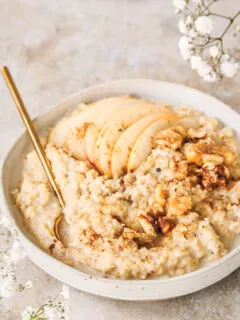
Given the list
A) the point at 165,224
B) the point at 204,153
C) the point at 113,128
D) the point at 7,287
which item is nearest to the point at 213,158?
the point at 204,153

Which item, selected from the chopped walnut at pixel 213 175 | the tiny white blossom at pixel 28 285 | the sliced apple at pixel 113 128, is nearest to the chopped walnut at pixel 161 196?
the chopped walnut at pixel 213 175

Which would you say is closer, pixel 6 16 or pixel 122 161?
pixel 122 161

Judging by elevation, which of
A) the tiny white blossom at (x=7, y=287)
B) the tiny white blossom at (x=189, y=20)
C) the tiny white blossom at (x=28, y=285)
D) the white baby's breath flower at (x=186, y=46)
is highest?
the tiny white blossom at (x=189, y=20)

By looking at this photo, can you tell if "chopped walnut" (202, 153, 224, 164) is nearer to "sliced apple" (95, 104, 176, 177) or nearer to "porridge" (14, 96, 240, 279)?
"porridge" (14, 96, 240, 279)

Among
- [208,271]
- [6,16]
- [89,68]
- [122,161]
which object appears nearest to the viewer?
[208,271]

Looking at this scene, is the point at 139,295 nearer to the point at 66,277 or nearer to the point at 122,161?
the point at 66,277

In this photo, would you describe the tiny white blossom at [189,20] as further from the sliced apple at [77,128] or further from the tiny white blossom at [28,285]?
the tiny white blossom at [28,285]

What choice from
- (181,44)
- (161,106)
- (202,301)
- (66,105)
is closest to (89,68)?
(66,105)
